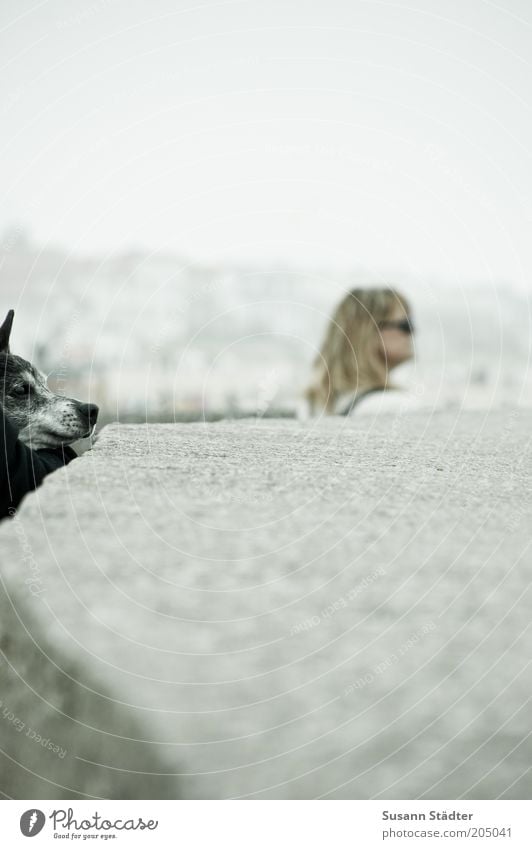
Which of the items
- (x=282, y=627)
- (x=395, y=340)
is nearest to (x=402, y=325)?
(x=395, y=340)

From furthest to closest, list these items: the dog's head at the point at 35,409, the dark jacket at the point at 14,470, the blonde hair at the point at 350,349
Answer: the blonde hair at the point at 350,349 → the dog's head at the point at 35,409 → the dark jacket at the point at 14,470

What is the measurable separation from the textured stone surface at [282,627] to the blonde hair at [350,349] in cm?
159

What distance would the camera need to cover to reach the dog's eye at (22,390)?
6.80ft

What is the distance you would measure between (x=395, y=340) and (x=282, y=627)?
2.13 m

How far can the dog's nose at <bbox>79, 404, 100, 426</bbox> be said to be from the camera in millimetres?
2061

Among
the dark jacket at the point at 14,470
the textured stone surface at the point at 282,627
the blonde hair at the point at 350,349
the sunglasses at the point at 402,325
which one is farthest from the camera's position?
the blonde hair at the point at 350,349

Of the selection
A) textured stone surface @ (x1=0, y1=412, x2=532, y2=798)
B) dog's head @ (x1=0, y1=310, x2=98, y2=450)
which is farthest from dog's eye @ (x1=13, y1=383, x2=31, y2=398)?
textured stone surface @ (x1=0, y1=412, x2=532, y2=798)

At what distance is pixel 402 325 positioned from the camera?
120 inches

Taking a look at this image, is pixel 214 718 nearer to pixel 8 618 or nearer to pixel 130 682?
pixel 130 682

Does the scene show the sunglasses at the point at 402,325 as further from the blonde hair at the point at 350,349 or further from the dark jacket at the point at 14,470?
the dark jacket at the point at 14,470
